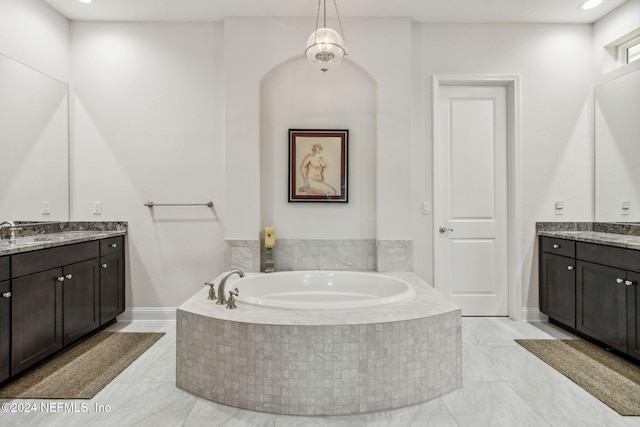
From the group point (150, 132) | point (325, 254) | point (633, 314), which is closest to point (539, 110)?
point (633, 314)

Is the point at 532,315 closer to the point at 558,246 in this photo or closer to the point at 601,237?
the point at 558,246

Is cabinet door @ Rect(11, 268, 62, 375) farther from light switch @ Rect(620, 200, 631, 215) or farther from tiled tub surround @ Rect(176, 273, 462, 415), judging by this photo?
light switch @ Rect(620, 200, 631, 215)

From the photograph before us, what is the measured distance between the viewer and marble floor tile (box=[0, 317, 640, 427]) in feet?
5.72

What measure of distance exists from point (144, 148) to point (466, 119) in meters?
3.04

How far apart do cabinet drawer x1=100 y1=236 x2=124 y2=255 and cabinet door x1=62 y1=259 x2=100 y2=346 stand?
13 centimetres

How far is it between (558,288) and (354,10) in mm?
2966

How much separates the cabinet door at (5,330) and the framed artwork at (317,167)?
6.70 ft

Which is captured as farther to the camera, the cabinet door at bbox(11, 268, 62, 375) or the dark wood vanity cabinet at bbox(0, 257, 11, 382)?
the cabinet door at bbox(11, 268, 62, 375)

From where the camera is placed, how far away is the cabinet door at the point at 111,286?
9.70 feet

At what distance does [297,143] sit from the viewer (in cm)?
322

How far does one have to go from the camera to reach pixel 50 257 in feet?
7.84

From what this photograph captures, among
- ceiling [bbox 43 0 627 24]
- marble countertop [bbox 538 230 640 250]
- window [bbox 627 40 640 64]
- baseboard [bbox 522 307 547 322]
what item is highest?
ceiling [bbox 43 0 627 24]

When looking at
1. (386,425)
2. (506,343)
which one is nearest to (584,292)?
(506,343)

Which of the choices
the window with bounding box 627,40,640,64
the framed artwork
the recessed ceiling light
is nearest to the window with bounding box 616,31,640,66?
the window with bounding box 627,40,640,64
